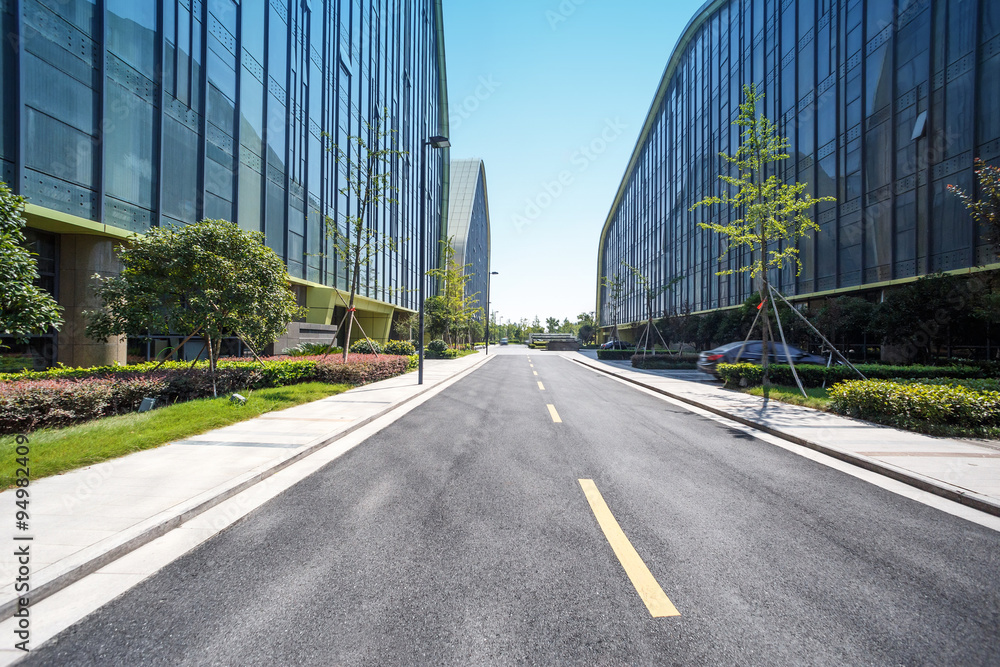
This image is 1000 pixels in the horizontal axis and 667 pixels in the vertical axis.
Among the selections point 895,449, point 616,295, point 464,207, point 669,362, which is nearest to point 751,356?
point 669,362

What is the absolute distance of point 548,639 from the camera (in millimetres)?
2328

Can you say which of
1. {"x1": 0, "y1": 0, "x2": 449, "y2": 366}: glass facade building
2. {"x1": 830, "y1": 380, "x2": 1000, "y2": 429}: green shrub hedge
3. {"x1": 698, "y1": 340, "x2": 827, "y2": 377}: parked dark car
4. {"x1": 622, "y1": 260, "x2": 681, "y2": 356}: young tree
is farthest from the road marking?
{"x1": 622, "y1": 260, "x2": 681, "y2": 356}: young tree

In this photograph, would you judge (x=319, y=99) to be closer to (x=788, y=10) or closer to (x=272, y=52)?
(x=272, y=52)

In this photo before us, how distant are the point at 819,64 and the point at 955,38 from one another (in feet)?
24.7

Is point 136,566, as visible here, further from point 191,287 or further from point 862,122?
point 862,122

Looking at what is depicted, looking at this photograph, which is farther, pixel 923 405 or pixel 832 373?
pixel 832 373

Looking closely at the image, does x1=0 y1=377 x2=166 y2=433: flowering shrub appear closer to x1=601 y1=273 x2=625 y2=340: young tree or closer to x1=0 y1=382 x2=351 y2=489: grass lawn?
x1=0 y1=382 x2=351 y2=489: grass lawn

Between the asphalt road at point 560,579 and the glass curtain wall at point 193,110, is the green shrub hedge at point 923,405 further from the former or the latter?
the glass curtain wall at point 193,110

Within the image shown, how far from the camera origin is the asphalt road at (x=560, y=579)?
2268mm

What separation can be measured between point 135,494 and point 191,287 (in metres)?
6.60

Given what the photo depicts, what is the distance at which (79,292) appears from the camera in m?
11.0

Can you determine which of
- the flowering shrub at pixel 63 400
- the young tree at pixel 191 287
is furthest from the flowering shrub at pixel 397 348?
the flowering shrub at pixel 63 400

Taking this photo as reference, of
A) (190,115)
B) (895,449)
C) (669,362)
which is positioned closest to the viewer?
(895,449)

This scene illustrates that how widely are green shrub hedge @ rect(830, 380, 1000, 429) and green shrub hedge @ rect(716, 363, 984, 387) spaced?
3.91 meters
